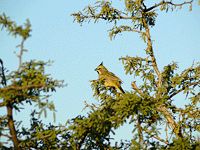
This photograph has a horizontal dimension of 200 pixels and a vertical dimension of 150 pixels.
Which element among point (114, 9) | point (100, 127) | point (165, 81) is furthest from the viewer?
point (114, 9)

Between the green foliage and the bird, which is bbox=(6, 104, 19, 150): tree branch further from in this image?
the bird

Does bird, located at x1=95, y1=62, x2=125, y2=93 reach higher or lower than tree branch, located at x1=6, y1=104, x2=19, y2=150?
higher

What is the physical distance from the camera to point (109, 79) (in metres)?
14.1

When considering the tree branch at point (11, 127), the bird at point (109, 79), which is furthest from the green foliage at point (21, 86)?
the bird at point (109, 79)

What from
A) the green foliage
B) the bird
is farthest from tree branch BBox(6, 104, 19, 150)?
the bird

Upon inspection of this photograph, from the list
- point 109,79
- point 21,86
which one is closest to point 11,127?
point 21,86

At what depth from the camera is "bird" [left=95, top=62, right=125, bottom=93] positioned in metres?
13.9

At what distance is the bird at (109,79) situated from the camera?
45.6 feet

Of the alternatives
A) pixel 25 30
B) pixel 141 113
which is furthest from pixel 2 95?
pixel 141 113

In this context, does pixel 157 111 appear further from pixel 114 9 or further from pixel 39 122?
pixel 114 9

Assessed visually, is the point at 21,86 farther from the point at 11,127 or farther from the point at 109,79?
the point at 109,79

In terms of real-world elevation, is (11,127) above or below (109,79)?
below

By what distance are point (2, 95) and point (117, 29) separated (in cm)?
861

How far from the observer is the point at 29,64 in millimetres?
9039
